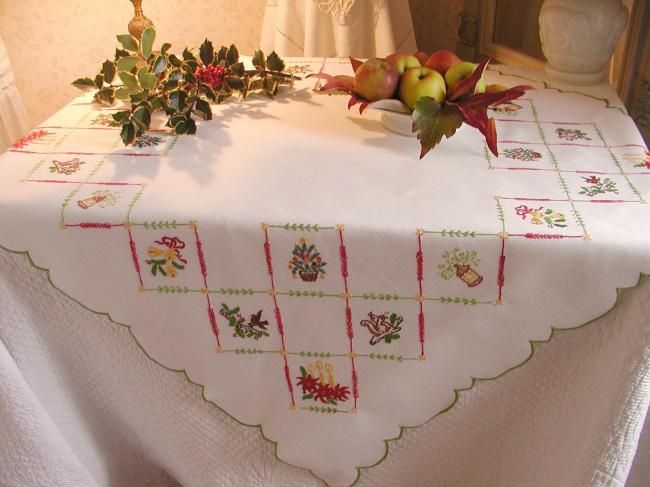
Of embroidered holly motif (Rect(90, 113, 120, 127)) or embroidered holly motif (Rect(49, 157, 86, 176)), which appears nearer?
embroidered holly motif (Rect(49, 157, 86, 176))

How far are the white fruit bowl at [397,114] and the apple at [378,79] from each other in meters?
0.02

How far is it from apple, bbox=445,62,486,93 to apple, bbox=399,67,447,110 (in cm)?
1

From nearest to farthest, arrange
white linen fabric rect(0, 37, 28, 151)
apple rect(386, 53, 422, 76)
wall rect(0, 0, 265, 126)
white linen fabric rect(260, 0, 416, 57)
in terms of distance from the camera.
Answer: apple rect(386, 53, 422, 76), white linen fabric rect(260, 0, 416, 57), white linen fabric rect(0, 37, 28, 151), wall rect(0, 0, 265, 126)

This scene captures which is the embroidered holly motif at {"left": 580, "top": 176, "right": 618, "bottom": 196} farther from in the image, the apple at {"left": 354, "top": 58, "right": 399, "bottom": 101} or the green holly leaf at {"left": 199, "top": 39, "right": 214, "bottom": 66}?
the green holly leaf at {"left": 199, "top": 39, "right": 214, "bottom": 66}

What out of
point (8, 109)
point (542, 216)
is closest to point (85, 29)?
point (8, 109)

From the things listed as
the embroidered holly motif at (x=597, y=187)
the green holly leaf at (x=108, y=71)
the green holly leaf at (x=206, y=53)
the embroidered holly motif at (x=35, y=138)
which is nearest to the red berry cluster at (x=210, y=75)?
the green holly leaf at (x=206, y=53)

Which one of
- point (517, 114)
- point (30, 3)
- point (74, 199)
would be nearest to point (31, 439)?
point (74, 199)

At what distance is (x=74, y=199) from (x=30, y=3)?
4.10 ft

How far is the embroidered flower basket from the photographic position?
0.71 meters

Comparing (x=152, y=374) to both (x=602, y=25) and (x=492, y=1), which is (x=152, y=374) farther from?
(x=492, y=1)

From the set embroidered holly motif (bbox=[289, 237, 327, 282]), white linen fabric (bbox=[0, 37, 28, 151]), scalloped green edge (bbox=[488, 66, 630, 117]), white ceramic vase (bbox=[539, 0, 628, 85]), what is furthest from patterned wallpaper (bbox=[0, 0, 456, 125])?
embroidered holly motif (bbox=[289, 237, 327, 282])

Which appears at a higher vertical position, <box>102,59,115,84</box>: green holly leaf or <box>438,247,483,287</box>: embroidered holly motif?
<box>102,59,115,84</box>: green holly leaf

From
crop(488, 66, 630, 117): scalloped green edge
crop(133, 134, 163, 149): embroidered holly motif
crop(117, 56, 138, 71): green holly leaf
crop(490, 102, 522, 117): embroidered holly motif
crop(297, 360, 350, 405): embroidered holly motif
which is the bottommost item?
crop(297, 360, 350, 405): embroidered holly motif

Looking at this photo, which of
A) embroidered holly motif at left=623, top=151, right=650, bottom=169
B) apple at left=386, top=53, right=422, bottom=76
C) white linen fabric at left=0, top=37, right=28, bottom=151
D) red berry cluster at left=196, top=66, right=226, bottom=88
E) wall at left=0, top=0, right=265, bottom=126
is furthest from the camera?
wall at left=0, top=0, right=265, bottom=126
